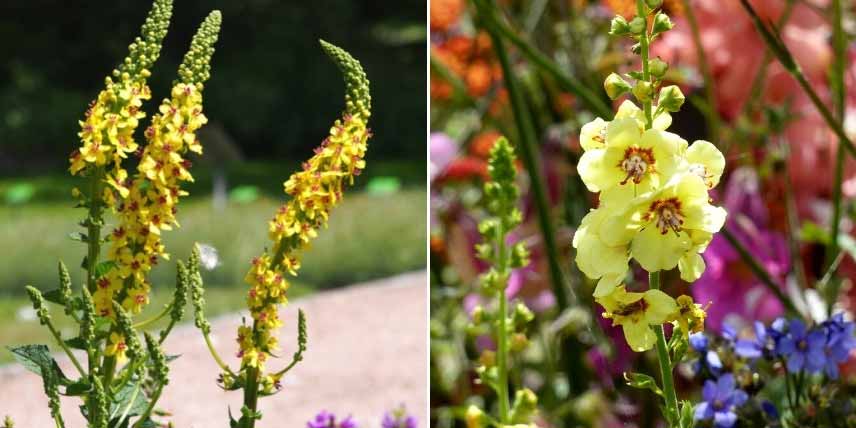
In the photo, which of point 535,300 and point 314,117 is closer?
point 535,300

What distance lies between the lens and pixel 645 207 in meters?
0.67

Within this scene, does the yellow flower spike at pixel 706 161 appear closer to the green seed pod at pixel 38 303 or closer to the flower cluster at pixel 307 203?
the flower cluster at pixel 307 203

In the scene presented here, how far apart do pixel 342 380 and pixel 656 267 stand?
314 cm

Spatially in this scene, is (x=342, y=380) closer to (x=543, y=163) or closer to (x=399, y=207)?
(x=543, y=163)

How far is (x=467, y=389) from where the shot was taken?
1.57 m

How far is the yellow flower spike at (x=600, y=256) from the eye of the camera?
2.22ft

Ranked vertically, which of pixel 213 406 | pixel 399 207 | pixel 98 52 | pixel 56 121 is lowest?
pixel 213 406

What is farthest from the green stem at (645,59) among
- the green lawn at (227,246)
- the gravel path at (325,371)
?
the green lawn at (227,246)

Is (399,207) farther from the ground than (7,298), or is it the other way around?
Answer: (399,207)

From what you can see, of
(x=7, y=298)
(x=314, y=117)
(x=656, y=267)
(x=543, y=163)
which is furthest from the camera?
(x=314, y=117)

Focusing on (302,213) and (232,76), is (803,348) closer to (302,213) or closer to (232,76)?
(302,213)

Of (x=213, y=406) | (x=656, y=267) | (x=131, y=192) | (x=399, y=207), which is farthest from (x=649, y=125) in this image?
(x=399, y=207)

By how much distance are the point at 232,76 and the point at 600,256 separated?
8276 mm

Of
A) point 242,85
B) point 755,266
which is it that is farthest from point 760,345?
point 242,85
